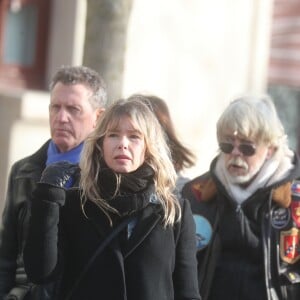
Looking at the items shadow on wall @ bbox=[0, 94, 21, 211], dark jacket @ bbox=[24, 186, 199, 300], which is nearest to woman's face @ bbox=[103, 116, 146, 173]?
dark jacket @ bbox=[24, 186, 199, 300]

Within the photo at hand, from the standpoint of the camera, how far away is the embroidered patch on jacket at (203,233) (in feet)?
13.0

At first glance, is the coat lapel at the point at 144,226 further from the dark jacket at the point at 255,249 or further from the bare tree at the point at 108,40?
the bare tree at the point at 108,40

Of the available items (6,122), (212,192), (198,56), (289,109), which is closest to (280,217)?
(212,192)

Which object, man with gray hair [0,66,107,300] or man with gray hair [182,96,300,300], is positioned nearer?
man with gray hair [0,66,107,300]

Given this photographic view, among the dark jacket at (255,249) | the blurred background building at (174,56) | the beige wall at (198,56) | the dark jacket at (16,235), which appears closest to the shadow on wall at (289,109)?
the blurred background building at (174,56)

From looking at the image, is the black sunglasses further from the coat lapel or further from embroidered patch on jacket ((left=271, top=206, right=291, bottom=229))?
the coat lapel

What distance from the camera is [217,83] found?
8641 mm

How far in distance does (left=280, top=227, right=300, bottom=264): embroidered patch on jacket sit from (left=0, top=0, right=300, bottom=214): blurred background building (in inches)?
128

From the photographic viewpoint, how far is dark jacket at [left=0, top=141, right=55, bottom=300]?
11.6 feet

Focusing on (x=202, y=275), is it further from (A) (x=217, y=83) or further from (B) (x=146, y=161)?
(A) (x=217, y=83)

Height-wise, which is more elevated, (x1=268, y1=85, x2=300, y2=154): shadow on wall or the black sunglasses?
(x1=268, y1=85, x2=300, y2=154): shadow on wall

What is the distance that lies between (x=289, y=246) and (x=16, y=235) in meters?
1.18

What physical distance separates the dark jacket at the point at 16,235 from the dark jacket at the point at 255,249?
819 mm

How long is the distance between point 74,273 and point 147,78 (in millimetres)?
4925
